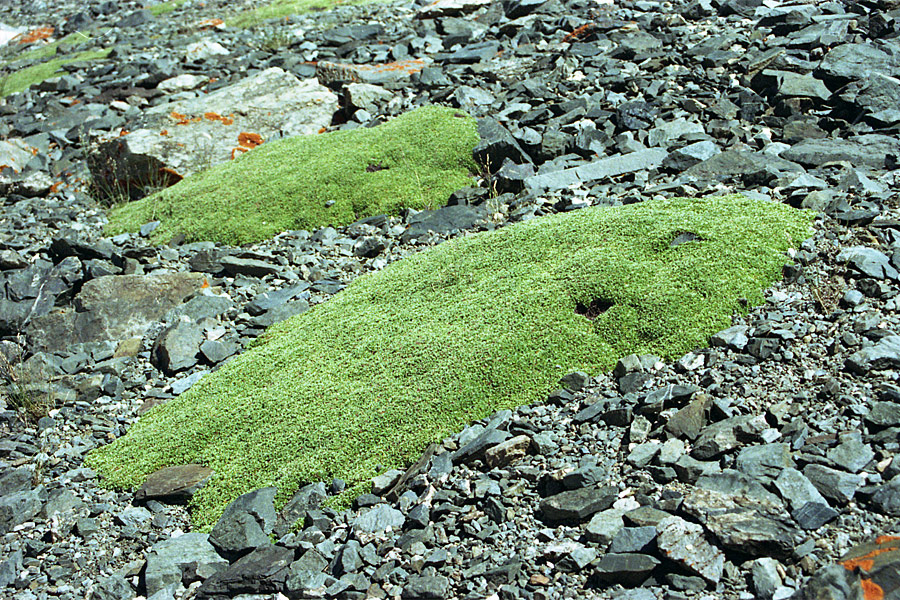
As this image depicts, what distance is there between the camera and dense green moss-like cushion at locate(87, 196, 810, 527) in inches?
257

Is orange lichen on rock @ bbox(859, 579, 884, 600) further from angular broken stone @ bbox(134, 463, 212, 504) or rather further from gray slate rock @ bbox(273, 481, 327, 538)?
angular broken stone @ bbox(134, 463, 212, 504)

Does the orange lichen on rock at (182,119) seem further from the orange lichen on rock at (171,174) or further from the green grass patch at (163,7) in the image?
the green grass patch at (163,7)

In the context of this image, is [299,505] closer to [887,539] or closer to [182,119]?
[887,539]

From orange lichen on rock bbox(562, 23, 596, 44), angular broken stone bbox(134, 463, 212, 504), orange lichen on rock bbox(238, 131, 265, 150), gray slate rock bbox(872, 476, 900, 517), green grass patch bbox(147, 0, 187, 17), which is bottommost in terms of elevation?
angular broken stone bbox(134, 463, 212, 504)

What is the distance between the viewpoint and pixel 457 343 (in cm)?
701

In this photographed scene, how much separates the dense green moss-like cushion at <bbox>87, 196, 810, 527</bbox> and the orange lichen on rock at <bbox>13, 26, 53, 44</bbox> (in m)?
25.9

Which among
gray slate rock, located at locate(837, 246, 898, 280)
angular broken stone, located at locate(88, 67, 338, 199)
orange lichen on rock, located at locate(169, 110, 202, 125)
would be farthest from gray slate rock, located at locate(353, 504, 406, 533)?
orange lichen on rock, located at locate(169, 110, 202, 125)

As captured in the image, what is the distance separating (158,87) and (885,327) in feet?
53.1

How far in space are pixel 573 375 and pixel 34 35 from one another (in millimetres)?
29982

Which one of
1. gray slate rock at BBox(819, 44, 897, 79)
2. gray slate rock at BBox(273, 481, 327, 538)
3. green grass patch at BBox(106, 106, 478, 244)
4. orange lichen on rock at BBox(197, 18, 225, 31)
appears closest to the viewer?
gray slate rock at BBox(273, 481, 327, 538)

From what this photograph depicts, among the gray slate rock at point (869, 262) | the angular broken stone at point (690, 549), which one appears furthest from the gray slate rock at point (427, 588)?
the gray slate rock at point (869, 262)

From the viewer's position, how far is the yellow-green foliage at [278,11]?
22844mm

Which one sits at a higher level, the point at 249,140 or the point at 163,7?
the point at 163,7

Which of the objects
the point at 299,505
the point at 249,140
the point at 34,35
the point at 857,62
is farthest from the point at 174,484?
the point at 34,35
